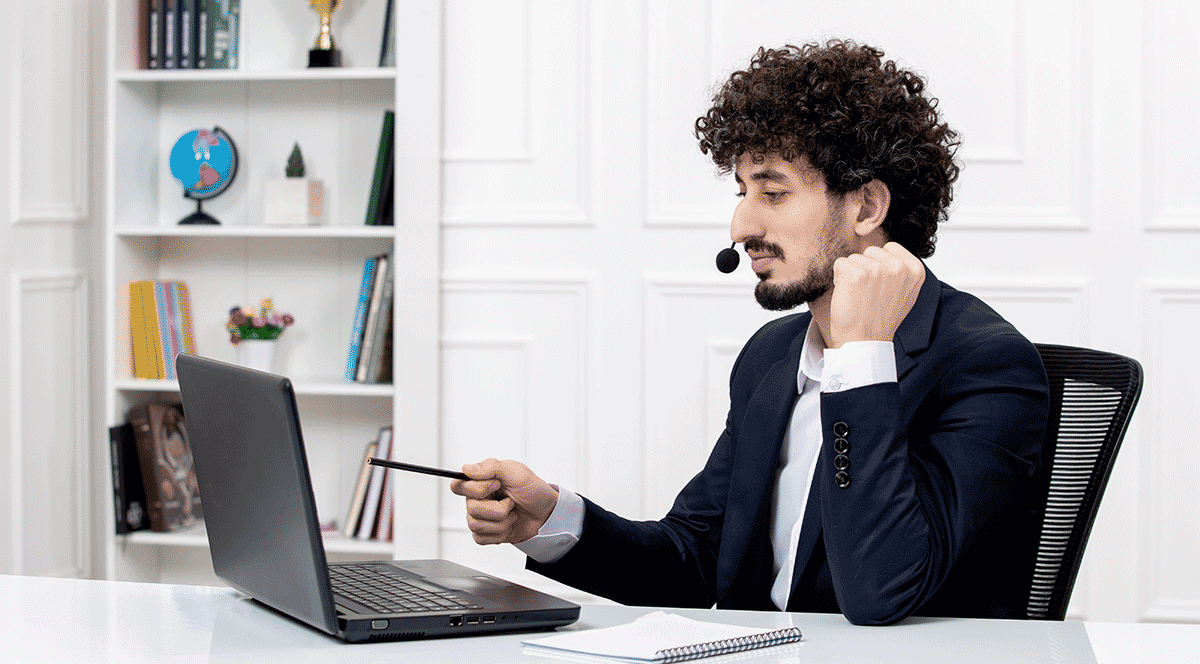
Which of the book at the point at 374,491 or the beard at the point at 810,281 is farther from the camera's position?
the book at the point at 374,491

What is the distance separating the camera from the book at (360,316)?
2941 mm

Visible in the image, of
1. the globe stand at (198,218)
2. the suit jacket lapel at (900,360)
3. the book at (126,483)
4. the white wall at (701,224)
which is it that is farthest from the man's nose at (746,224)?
the book at (126,483)

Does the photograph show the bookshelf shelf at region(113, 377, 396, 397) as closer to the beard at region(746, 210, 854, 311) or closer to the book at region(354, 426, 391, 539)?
the book at region(354, 426, 391, 539)

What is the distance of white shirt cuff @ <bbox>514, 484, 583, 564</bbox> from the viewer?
4.63 ft

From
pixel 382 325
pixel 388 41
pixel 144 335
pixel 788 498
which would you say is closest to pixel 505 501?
pixel 788 498

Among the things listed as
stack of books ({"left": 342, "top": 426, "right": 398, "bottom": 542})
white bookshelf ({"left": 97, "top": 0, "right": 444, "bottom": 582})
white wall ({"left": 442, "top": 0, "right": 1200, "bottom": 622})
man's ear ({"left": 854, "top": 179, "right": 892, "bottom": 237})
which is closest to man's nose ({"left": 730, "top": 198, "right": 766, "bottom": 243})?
man's ear ({"left": 854, "top": 179, "right": 892, "bottom": 237})

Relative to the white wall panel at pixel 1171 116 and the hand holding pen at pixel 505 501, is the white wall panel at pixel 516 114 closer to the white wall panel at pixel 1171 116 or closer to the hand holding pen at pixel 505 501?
A: the white wall panel at pixel 1171 116

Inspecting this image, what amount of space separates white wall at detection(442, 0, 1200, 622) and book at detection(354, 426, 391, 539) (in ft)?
0.57

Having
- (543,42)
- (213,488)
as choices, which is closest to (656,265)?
(543,42)

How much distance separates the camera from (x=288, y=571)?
103 centimetres

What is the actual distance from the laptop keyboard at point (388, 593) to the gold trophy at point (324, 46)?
6.68 ft

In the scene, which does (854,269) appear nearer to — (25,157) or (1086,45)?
(1086,45)

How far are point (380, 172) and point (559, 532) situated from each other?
1.70 m

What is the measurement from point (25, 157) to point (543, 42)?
129cm
